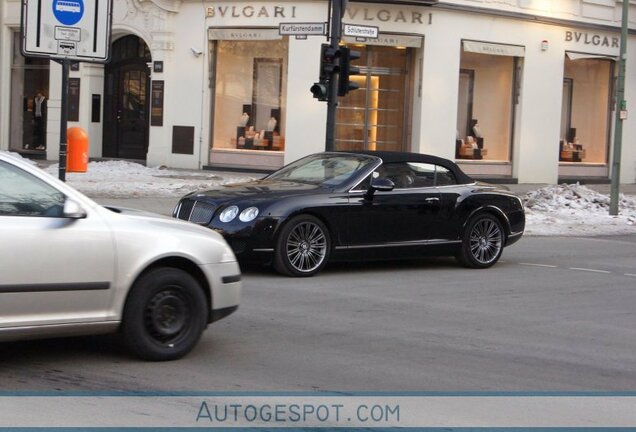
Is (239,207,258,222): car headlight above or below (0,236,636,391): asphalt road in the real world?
above

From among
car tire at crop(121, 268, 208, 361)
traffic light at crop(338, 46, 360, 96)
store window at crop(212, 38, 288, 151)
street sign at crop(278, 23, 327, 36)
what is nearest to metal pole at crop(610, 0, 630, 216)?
traffic light at crop(338, 46, 360, 96)

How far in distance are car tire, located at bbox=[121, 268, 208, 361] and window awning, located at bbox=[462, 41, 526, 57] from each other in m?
21.1

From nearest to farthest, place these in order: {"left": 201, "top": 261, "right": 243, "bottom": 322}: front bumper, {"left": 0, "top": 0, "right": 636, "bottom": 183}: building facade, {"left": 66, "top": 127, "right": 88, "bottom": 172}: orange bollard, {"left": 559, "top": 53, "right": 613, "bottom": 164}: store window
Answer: {"left": 201, "top": 261, "right": 243, "bottom": 322}: front bumper → {"left": 66, "top": 127, "right": 88, "bottom": 172}: orange bollard → {"left": 0, "top": 0, "right": 636, "bottom": 183}: building facade → {"left": 559, "top": 53, "right": 613, "bottom": 164}: store window

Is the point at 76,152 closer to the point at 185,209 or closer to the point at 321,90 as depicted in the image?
the point at 321,90

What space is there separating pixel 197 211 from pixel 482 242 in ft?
12.6

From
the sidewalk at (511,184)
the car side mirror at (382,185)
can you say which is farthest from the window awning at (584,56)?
the car side mirror at (382,185)

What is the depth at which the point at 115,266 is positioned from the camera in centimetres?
707

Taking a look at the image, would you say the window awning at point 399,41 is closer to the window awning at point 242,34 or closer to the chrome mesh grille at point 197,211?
the window awning at point 242,34

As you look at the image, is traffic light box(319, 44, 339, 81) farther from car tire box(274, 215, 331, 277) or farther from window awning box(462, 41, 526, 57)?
window awning box(462, 41, 526, 57)

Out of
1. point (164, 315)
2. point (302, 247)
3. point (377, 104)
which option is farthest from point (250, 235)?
point (377, 104)

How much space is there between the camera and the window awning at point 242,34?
26.7m

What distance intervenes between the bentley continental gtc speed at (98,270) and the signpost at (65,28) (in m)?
7.08

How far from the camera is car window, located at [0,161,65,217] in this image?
6.80 meters

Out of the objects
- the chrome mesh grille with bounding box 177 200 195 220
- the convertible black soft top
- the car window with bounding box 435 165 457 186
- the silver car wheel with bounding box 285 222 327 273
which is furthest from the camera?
the car window with bounding box 435 165 457 186
